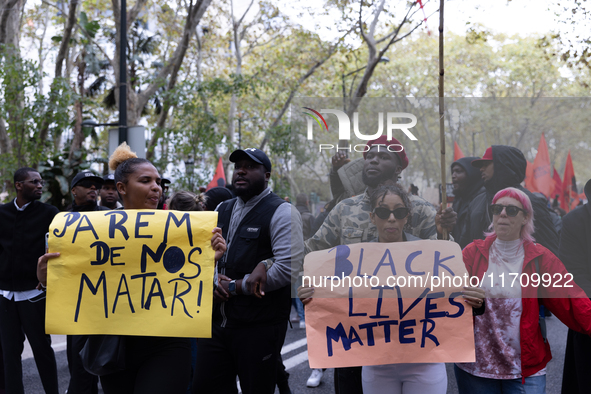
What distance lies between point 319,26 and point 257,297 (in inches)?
534

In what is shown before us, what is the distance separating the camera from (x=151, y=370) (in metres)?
2.55

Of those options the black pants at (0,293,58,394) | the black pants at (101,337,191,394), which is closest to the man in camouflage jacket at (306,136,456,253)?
the black pants at (101,337,191,394)

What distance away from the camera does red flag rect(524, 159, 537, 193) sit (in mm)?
2670

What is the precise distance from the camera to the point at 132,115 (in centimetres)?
1365

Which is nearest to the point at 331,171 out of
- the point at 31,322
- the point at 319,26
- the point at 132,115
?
the point at 31,322

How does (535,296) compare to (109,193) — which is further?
(109,193)

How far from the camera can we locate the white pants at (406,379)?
2.71 m

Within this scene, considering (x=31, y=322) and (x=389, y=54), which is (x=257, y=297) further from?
(x=389, y=54)

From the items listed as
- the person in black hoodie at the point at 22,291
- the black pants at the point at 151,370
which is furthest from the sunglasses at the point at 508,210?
the person in black hoodie at the point at 22,291

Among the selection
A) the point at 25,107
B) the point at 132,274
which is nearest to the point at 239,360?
the point at 132,274

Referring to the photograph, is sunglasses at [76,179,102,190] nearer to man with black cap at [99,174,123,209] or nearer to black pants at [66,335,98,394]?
man with black cap at [99,174,123,209]

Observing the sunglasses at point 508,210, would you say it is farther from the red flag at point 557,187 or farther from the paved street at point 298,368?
the paved street at point 298,368

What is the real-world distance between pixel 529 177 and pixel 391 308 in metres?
0.94

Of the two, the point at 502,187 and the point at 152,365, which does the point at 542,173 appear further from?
the point at 152,365
